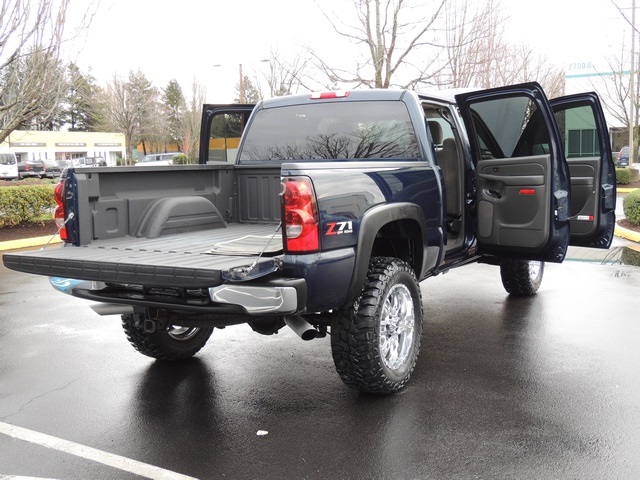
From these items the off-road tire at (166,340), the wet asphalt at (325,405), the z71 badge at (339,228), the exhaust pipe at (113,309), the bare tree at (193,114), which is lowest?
the wet asphalt at (325,405)

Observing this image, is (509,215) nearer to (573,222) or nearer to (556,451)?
(573,222)

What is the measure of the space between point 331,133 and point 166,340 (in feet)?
6.97

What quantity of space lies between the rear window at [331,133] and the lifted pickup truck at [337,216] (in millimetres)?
12

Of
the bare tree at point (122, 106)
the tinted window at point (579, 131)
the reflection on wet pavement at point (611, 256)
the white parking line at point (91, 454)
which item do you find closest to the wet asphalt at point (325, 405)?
the white parking line at point (91, 454)

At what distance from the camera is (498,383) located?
4.64 metres

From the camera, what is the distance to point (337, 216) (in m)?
3.82

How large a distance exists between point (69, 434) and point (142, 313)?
0.83m

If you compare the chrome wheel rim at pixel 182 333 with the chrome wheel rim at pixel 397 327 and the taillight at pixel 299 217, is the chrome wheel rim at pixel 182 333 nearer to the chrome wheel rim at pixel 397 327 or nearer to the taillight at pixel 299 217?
the chrome wheel rim at pixel 397 327

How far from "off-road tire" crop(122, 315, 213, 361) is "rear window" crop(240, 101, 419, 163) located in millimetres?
1679

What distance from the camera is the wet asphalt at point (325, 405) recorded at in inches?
136

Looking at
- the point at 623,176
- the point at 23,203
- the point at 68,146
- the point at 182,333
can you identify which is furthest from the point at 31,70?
the point at 68,146

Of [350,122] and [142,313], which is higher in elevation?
[350,122]

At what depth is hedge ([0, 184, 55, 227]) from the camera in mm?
12414

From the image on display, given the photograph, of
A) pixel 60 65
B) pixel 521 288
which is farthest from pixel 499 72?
pixel 521 288
